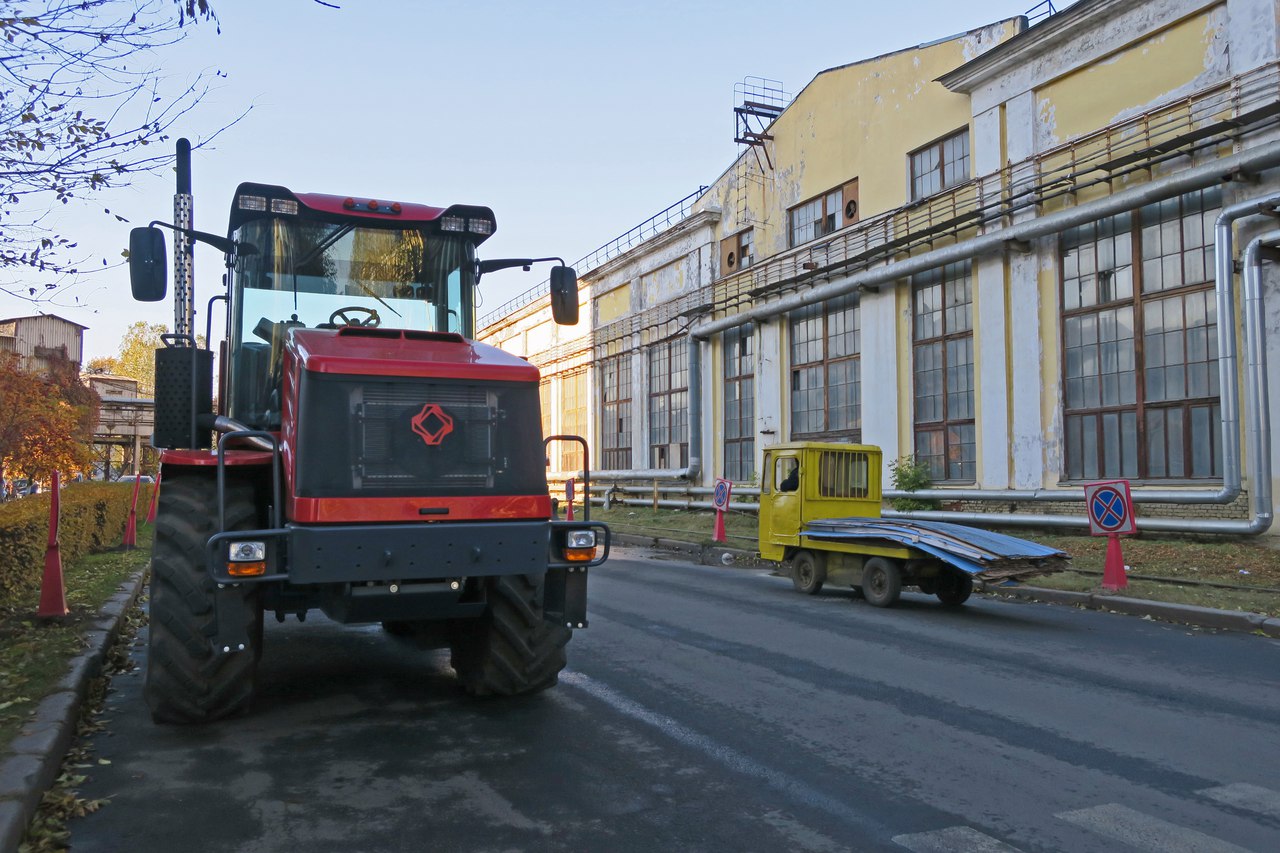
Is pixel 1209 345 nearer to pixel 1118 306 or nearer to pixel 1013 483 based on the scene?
pixel 1118 306

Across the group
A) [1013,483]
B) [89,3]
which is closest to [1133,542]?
[1013,483]

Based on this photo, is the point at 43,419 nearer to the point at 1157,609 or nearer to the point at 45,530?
the point at 45,530

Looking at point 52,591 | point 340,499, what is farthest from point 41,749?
point 52,591

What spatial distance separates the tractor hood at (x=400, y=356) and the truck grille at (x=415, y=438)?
0.06 meters

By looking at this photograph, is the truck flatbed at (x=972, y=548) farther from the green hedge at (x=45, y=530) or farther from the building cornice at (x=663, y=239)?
the building cornice at (x=663, y=239)

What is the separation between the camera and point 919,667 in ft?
26.8

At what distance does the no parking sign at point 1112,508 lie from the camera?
42.4 feet

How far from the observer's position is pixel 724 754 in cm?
555

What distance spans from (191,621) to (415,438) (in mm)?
1679

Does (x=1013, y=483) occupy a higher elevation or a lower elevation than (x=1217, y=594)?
higher

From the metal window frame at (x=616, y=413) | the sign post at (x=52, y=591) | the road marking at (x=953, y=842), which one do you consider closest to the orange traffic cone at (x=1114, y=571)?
the road marking at (x=953, y=842)

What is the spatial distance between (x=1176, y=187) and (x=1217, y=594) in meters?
7.28

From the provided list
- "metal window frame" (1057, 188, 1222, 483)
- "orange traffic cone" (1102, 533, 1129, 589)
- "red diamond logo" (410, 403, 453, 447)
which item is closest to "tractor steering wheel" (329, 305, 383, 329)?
"red diamond logo" (410, 403, 453, 447)

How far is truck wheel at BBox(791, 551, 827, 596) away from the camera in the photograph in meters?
13.7
